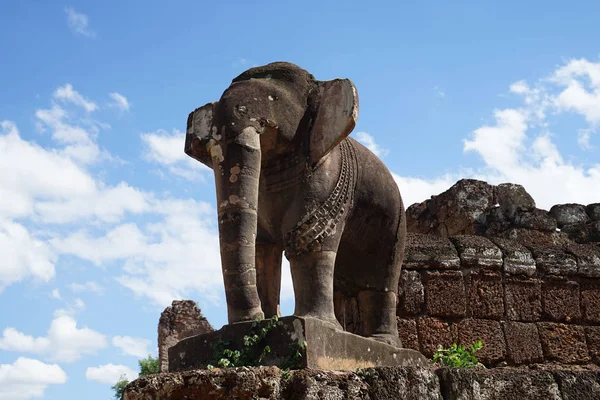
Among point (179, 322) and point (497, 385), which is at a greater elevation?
point (179, 322)

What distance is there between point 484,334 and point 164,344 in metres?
6.96

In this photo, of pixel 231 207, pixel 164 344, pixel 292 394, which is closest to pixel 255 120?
pixel 231 207

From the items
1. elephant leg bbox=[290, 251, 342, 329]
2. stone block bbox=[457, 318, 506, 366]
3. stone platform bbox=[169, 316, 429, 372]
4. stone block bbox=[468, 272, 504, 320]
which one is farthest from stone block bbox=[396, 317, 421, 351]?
elephant leg bbox=[290, 251, 342, 329]

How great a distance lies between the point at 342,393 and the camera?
440cm

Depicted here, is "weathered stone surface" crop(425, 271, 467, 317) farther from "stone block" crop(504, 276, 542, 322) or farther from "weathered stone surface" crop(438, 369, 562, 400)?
"weathered stone surface" crop(438, 369, 562, 400)

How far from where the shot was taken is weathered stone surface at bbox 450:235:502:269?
8195 millimetres

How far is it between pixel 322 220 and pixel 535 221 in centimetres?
502

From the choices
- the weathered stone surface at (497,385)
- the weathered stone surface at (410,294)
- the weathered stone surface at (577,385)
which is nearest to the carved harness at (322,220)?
the weathered stone surface at (497,385)

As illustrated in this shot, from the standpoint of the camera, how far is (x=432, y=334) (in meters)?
7.95

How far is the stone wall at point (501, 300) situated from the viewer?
8.01 m

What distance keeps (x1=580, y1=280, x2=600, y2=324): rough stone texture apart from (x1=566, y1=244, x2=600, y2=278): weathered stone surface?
0.10m

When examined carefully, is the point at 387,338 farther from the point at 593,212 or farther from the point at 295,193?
the point at 593,212

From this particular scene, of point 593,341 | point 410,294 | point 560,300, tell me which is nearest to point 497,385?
point 410,294

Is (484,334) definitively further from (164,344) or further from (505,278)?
(164,344)
